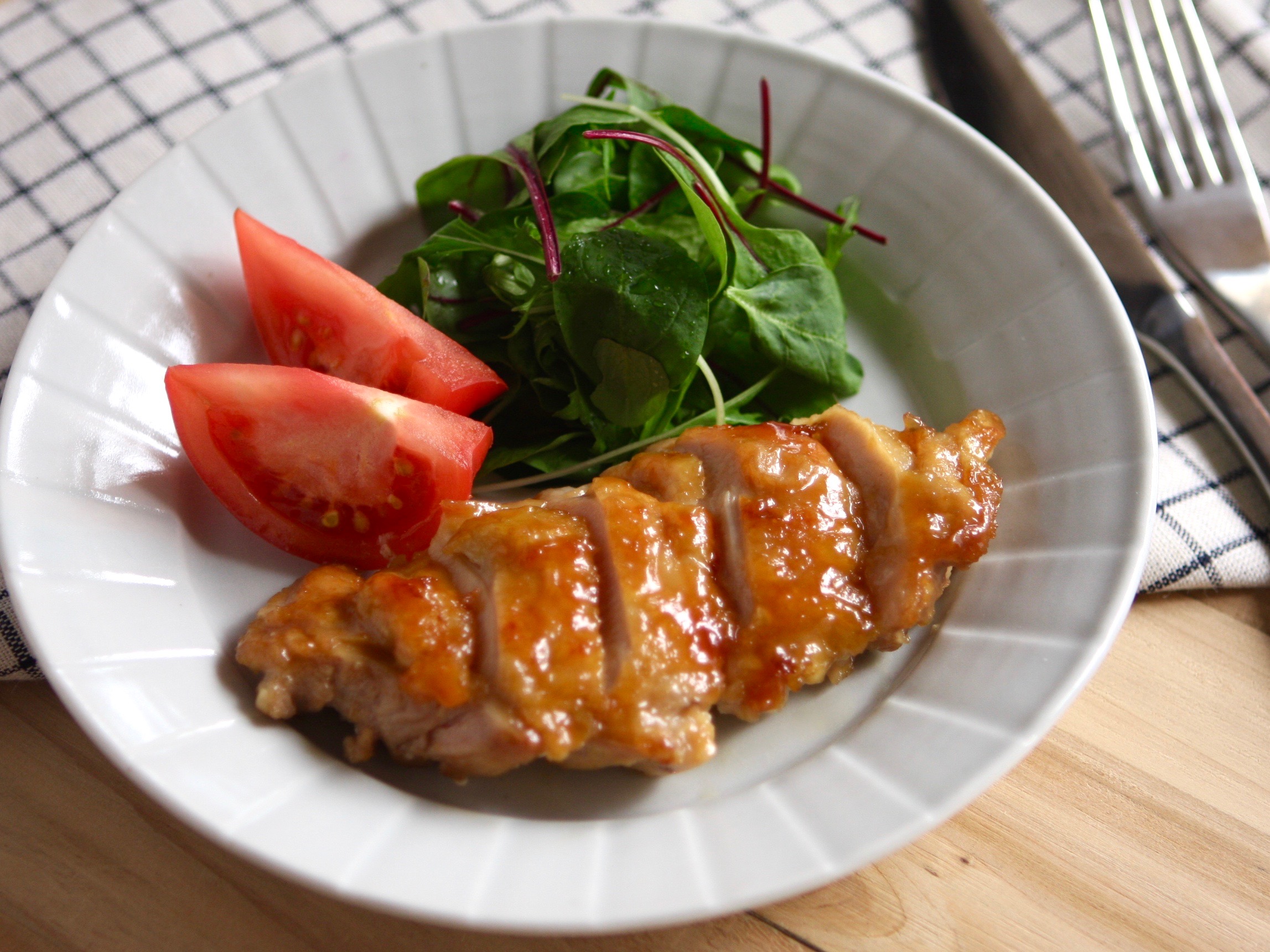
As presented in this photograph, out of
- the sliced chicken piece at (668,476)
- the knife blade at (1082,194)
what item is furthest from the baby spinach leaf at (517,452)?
the knife blade at (1082,194)

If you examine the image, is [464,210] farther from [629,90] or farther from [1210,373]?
[1210,373]

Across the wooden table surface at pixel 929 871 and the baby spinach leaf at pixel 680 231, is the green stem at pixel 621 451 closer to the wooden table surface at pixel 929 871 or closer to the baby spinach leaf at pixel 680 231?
the baby spinach leaf at pixel 680 231

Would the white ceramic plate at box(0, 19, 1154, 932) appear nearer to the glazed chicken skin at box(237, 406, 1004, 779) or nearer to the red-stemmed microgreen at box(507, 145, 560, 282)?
the glazed chicken skin at box(237, 406, 1004, 779)

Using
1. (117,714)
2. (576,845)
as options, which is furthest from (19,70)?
(576,845)

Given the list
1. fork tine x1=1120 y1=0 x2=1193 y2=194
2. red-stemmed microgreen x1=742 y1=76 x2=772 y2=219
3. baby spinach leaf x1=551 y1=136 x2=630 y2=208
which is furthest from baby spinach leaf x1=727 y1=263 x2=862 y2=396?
fork tine x1=1120 y1=0 x2=1193 y2=194

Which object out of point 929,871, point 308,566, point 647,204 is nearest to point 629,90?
point 647,204

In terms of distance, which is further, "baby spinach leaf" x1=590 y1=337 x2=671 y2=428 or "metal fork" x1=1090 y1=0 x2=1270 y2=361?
"metal fork" x1=1090 y1=0 x2=1270 y2=361
